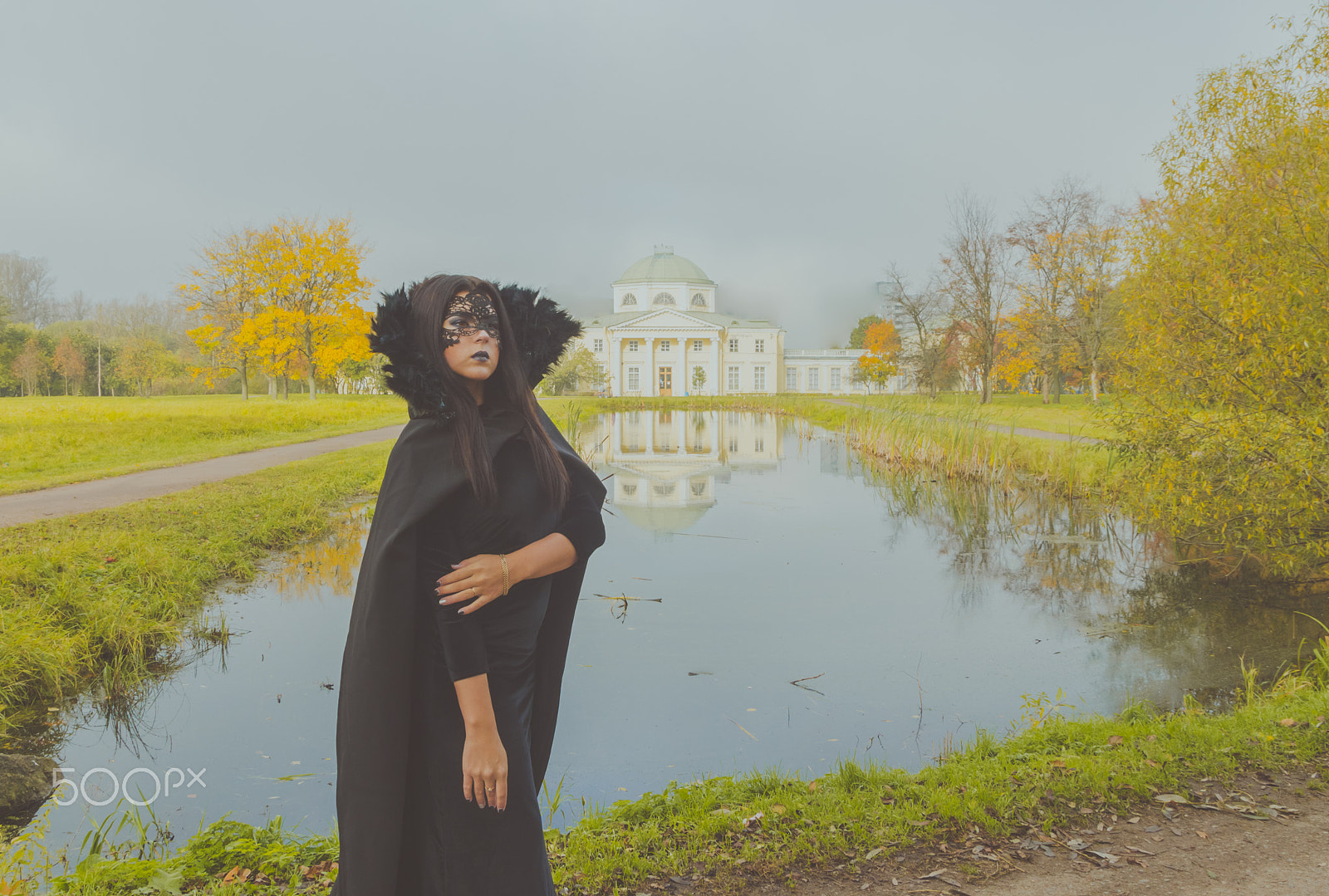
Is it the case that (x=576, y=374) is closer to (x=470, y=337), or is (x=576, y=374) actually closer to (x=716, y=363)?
(x=716, y=363)

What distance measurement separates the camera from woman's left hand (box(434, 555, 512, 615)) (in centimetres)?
170

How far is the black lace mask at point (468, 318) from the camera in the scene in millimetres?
1812

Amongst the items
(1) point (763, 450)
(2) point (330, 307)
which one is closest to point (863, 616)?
(1) point (763, 450)

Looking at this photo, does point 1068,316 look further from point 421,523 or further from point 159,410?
point 421,523

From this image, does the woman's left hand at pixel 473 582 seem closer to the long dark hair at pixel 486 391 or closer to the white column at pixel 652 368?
the long dark hair at pixel 486 391

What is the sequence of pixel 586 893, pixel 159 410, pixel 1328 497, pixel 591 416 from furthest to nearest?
pixel 591 416 < pixel 159 410 < pixel 1328 497 < pixel 586 893

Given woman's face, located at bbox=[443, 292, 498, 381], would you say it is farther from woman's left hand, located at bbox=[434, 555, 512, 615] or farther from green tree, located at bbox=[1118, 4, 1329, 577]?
green tree, located at bbox=[1118, 4, 1329, 577]

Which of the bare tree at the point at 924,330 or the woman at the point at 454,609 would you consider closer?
the woman at the point at 454,609

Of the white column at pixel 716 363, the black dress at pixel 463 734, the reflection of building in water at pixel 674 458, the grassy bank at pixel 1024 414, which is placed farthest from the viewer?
the white column at pixel 716 363

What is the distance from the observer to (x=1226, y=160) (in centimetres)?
682

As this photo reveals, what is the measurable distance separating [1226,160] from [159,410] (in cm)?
2314
